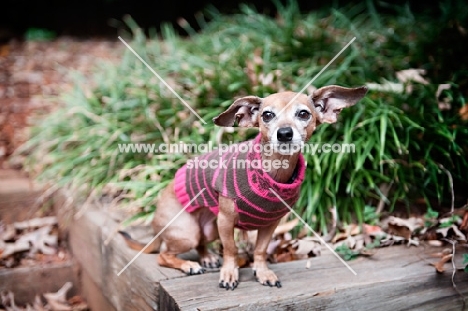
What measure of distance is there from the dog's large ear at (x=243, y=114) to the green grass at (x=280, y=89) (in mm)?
953

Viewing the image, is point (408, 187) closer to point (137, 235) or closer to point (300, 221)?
point (300, 221)

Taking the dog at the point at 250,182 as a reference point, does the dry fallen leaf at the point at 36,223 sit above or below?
below

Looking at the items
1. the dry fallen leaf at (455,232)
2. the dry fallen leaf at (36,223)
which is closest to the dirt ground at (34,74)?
the dry fallen leaf at (36,223)

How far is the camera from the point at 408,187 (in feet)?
10.4

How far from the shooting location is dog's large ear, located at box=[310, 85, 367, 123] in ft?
6.90

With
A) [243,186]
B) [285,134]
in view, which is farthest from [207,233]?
[285,134]

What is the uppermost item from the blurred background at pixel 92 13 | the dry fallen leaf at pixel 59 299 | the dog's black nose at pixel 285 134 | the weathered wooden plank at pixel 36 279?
the blurred background at pixel 92 13

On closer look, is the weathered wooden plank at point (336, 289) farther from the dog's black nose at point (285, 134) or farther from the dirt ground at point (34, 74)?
the dirt ground at point (34, 74)

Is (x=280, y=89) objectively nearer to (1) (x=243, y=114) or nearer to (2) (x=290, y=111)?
(1) (x=243, y=114)

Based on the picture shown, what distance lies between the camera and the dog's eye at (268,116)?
2.02 meters

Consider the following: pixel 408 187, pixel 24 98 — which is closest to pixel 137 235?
pixel 408 187

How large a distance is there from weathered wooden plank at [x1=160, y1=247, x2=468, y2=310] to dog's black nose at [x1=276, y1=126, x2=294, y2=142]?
2.34 ft

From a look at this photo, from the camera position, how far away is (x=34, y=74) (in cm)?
593

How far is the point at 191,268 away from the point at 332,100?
1.03m
